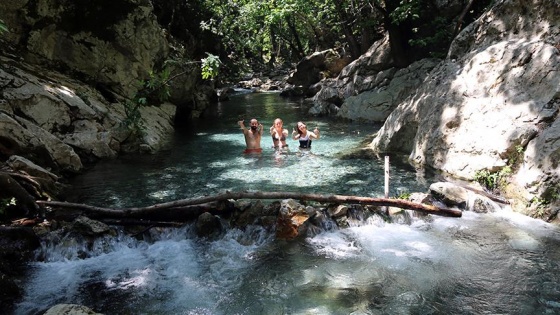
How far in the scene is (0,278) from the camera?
4.85 m

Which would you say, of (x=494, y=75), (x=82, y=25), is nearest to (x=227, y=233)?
(x=494, y=75)

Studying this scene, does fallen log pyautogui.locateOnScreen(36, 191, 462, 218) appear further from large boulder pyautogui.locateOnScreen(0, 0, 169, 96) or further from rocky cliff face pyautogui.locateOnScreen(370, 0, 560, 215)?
large boulder pyautogui.locateOnScreen(0, 0, 169, 96)

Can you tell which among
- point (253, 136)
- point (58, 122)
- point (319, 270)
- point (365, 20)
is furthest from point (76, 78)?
point (365, 20)

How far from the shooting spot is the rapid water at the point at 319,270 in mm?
4879

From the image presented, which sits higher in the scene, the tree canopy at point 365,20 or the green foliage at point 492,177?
the tree canopy at point 365,20

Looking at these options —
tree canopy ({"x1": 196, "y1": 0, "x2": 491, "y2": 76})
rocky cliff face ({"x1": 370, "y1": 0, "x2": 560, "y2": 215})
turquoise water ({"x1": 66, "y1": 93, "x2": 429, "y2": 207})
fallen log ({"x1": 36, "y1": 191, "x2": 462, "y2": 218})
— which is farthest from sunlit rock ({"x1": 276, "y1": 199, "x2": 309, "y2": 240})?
tree canopy ({"x1": 196, "y1": 0, "x2": 491, "y2": 76})

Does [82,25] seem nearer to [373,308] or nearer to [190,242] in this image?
[190,242]

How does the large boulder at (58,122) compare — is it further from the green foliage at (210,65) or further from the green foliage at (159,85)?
the green foliage at (210,65)

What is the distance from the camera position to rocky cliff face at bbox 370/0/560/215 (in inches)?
295

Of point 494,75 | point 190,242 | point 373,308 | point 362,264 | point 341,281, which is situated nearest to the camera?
point 373,308

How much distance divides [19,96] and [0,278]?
7071 mm

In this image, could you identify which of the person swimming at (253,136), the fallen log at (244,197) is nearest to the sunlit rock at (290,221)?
the fallen log at (244,197)

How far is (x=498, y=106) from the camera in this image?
886 cm

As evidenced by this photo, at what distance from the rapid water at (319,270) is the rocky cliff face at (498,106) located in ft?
3.74
